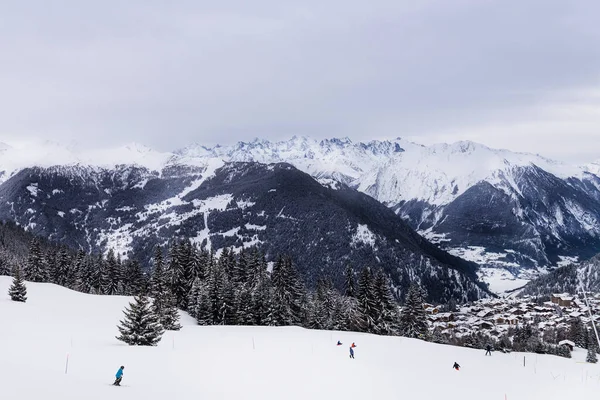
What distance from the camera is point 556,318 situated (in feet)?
544

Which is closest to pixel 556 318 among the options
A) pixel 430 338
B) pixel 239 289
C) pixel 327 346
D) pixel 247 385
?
pixel 430 338

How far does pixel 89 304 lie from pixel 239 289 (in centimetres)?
2218

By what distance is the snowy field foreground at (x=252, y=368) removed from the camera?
2350cm

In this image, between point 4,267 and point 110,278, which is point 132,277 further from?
point 4,267

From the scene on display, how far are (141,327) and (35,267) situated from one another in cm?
7041

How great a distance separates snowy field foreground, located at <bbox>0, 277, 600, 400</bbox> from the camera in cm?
2350

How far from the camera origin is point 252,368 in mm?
30609

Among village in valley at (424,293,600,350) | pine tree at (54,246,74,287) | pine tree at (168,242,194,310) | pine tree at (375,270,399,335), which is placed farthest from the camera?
village in valley at (424,293,600,350)

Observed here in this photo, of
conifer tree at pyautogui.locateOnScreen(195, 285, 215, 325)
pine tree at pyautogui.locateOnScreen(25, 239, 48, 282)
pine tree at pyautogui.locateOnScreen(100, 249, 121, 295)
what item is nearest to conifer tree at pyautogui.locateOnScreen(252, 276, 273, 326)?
conifer tree at pyautogui.locateOnScreen(195, 285, 215, 325)

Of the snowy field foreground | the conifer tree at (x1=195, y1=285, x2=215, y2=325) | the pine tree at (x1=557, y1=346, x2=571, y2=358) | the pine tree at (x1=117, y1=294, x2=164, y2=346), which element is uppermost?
the conifer tree at (x1=195, y1=285, x2=215, y2=325)

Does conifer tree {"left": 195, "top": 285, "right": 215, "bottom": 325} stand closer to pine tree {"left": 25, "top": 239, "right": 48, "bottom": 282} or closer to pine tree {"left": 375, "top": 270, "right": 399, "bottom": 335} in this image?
pine tree {"left": 375, "top": 270, "right": 399, "bottom": 335}

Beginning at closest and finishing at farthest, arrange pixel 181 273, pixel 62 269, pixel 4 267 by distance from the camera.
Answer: pixel 181 273 → pixel 62 269 → pixel 4 267

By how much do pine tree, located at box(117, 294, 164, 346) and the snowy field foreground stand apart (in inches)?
44.6

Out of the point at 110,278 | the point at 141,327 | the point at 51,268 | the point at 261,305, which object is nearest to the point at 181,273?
the point at 261,305
